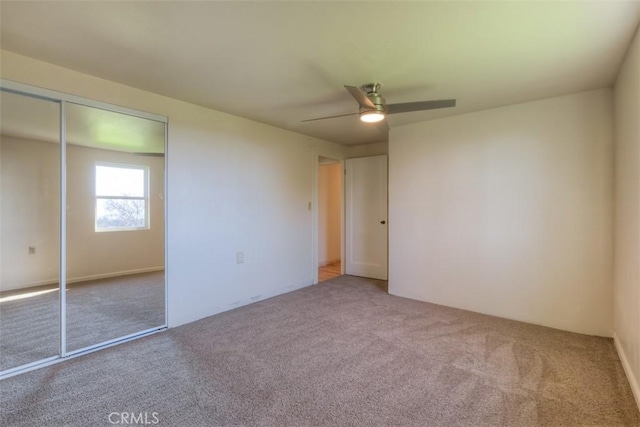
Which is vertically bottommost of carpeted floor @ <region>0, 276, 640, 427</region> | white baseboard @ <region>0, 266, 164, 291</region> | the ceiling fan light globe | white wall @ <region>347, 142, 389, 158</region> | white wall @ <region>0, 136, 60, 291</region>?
carpeted floor @ <region>0, 276, 640, 427</region>

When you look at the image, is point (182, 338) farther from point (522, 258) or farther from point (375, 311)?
point (522, 258)

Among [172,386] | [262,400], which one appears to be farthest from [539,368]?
[172,386]

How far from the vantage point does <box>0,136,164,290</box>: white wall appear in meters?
2.86

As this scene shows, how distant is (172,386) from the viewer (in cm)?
208

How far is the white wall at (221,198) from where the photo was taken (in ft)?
9.49

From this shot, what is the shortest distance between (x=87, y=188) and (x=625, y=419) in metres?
4.59

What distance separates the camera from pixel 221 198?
3.60m

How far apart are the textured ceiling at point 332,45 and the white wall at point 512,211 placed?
1.47 ft

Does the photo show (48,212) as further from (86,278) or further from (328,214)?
(328,214)

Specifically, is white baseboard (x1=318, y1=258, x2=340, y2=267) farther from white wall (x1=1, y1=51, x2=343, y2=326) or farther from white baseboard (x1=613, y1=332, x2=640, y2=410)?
white baseboard (x1=613, y1=332, x2=640, y2=410)

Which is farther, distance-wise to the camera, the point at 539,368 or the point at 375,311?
the point at 375,311

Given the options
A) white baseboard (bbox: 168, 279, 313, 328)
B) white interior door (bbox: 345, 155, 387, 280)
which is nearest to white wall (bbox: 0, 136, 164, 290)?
white baseboard (bbox: 168, 279, 313, 328)

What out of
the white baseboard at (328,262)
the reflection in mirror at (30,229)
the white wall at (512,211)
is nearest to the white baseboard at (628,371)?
the white wall at (512,211)

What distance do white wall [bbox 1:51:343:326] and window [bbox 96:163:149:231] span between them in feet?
1.37
